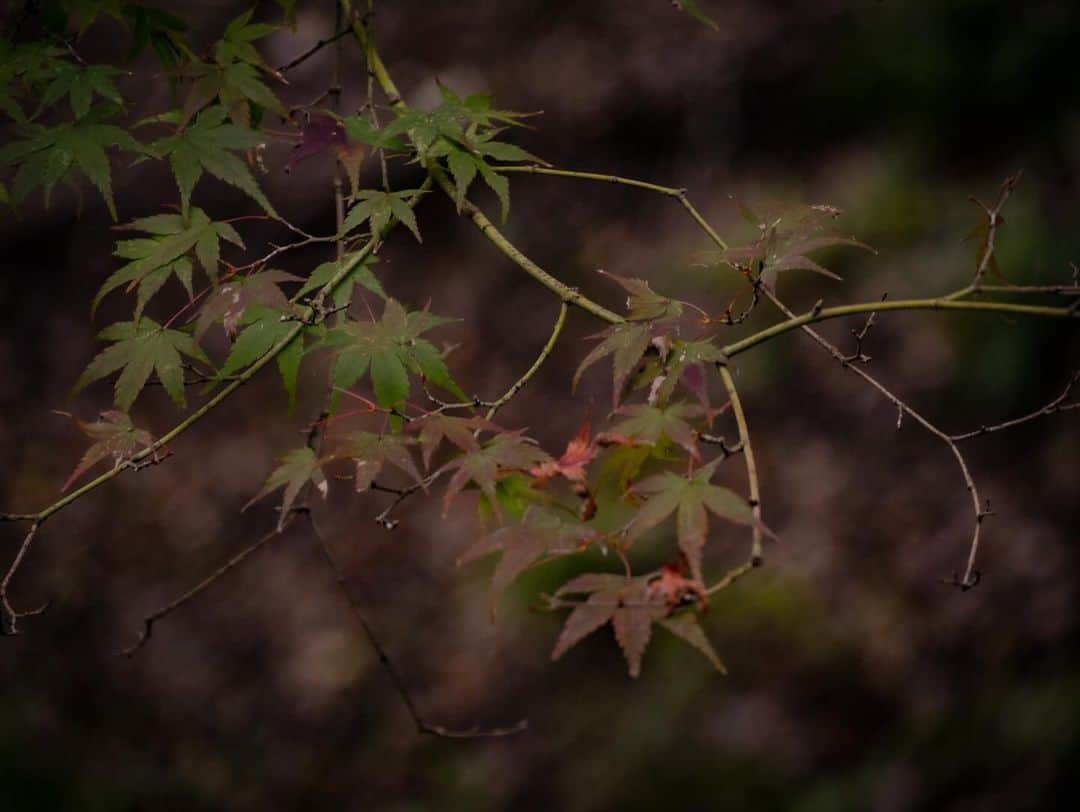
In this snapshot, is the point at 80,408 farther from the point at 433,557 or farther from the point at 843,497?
the point at 843,497

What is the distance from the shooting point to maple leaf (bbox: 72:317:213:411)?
1431 mm

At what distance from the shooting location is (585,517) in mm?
1236

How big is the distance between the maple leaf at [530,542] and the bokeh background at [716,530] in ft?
6.81

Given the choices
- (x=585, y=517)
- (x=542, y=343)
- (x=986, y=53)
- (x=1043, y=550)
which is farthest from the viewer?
(x=542, y=343)

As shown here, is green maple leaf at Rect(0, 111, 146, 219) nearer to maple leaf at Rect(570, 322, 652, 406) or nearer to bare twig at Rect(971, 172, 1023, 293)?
maple leaf at Rect(570, 322, 652, 406)

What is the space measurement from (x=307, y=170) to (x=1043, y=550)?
3.35 m

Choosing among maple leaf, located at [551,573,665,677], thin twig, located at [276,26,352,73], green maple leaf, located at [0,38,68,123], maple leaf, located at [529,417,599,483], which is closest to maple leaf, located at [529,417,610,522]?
maple leaf, located at [529,417,599,483]

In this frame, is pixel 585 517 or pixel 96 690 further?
pixel 96 690

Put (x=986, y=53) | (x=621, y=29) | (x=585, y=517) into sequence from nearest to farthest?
1. (x=585, y=517)
2. (x=986, y=53)
3. (x=621, y=29)

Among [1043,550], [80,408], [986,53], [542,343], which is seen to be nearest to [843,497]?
[1043,550]

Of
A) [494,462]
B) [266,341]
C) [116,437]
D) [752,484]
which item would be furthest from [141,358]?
[752,484]

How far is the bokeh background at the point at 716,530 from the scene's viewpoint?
3150 mm

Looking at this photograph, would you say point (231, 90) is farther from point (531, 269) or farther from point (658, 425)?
point (658, 425)

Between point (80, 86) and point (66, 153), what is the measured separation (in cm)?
12
